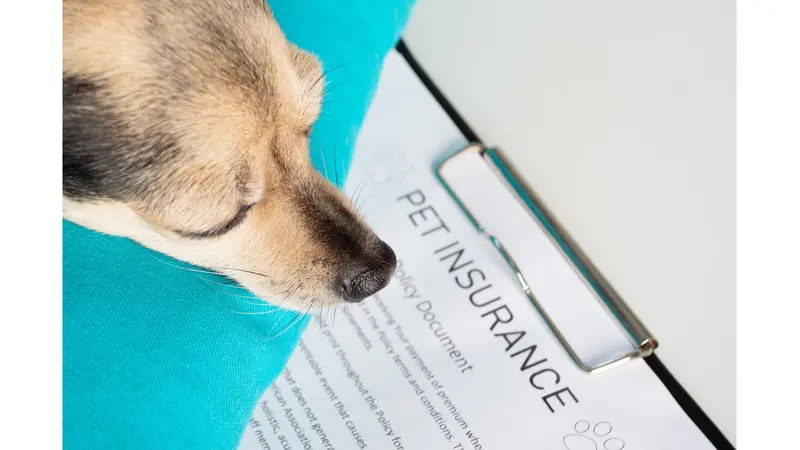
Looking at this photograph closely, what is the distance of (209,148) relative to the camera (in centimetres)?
84

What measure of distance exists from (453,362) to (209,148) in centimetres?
59

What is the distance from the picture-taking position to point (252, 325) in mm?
1082

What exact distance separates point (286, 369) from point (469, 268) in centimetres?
38

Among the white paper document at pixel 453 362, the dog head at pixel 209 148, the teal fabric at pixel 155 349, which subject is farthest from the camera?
the white paper document at pixel 453 362

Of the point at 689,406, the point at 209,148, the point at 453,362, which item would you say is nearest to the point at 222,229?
the point at 209,148

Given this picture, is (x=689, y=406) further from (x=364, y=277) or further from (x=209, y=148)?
(x=209, y=148)

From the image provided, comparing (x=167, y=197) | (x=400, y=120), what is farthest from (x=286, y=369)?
(x=400, y=120)

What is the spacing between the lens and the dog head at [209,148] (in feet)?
2.61

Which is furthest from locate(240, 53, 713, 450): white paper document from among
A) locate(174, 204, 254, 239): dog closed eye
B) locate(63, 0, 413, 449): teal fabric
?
locate(174, 204, 254, 239): dog closed eye

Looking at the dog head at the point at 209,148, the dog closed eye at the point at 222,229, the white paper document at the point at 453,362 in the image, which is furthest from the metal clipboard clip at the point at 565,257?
the dog closed eye at the point at 222,229

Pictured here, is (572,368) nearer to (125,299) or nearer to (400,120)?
(400,120)

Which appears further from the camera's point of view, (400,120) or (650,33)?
(400,120)

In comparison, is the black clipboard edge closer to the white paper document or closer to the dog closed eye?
the white paper document

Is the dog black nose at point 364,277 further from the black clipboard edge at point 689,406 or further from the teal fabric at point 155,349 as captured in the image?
the black clipboard edge at point 689,406
